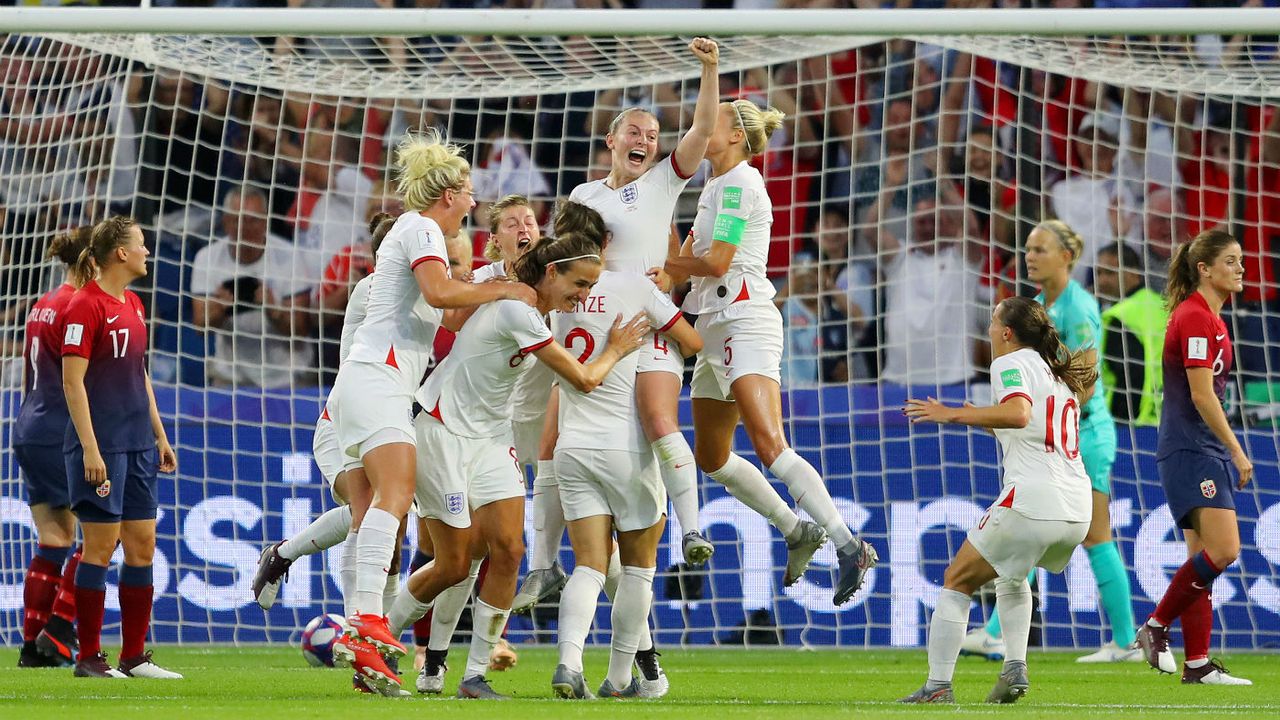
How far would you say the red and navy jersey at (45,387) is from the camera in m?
7.43

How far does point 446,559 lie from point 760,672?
7.20 feet

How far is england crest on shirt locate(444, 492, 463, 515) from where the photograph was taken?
19.6 ft

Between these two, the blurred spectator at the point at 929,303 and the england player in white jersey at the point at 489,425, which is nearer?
the england player in white jersey at the point at 489,425

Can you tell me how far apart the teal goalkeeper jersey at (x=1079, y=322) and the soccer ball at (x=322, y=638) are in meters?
4.05

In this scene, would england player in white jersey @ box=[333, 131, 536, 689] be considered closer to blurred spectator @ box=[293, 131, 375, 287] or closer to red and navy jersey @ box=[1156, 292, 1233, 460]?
red and navy jersey @ box=[1156, 292, 1233, 460]

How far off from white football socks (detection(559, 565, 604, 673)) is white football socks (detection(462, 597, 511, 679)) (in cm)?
30

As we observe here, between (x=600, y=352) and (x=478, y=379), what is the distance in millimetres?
491

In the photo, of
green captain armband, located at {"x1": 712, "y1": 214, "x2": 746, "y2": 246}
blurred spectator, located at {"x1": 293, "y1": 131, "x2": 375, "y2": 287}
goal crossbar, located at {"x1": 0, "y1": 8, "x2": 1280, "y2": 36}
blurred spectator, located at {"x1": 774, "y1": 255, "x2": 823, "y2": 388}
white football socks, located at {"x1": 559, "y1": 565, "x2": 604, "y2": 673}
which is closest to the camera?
white football socks, located at {"x1": 559, "y1": 565, "x2": 604, "y2": 673}

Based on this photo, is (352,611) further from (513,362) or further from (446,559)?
(513,362)

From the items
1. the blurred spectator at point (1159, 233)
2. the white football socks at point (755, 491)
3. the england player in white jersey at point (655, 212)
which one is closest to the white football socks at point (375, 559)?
the england player in white jersey at point (655, 212)

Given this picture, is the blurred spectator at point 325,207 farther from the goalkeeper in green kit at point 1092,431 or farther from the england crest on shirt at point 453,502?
the england crest on shirt at point 453,502

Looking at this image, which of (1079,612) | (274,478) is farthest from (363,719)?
(1079,612)

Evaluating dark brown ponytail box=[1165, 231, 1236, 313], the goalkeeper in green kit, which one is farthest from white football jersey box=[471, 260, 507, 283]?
dark brown ponytail box=[1165, 231, 1236, 313]

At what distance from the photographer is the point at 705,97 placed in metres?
6.33
